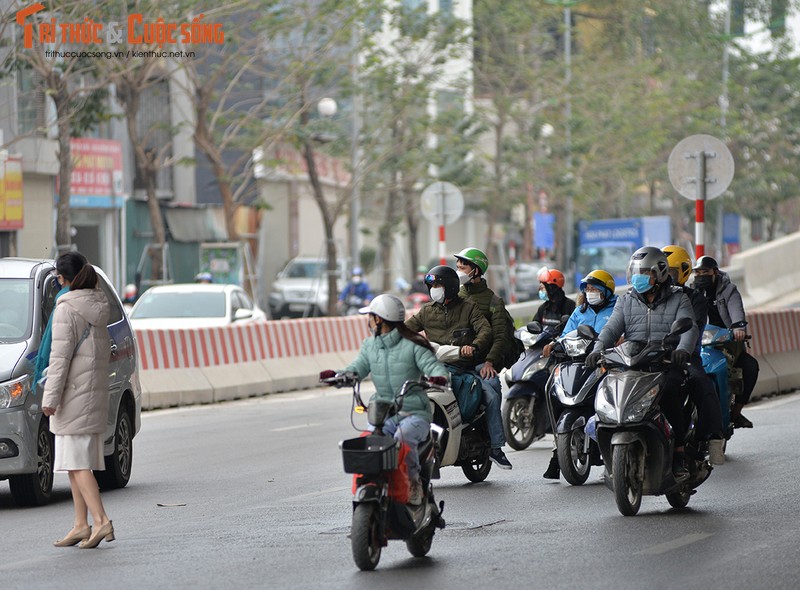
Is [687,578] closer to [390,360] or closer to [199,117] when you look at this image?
[390,360]

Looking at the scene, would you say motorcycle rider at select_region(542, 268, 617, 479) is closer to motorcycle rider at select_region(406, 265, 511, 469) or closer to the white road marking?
motorcycle rider at select_region(406, 265, 511, 469)

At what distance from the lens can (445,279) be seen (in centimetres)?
1141

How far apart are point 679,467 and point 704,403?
1.79ft

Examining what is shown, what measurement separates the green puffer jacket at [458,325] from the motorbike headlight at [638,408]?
1983 millimetres

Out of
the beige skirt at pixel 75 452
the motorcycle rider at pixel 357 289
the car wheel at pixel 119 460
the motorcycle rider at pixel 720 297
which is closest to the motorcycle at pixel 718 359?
the motorcycle rider at pixel 720 297

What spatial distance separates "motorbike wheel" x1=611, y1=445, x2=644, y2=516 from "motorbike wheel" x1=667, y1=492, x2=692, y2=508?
320 millimetres

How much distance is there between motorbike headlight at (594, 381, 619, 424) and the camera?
980cm

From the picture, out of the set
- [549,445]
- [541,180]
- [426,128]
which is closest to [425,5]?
[426,128]

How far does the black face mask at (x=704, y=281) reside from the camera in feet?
44.7

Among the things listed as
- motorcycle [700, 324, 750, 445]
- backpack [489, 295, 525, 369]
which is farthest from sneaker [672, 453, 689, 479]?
motorcycle [700, 324, 750, 445]

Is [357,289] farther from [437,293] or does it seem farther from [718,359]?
[437,293]

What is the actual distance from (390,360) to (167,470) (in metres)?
5.40

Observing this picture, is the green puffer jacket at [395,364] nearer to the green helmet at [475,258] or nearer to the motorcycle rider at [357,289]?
the green helmet at [475,258]

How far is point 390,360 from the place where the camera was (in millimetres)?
8602
